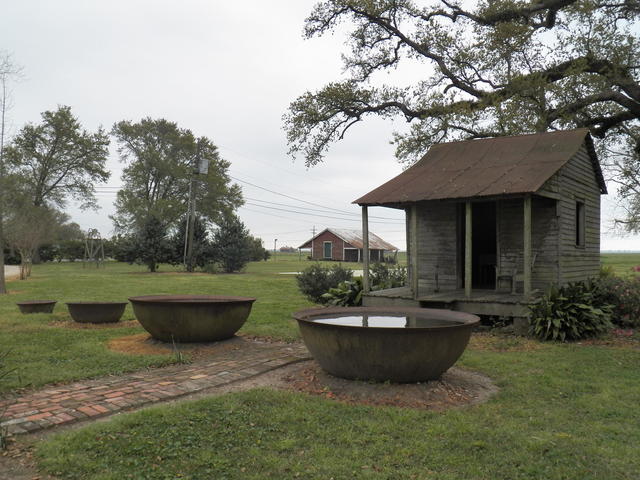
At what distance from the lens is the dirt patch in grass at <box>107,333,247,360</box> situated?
7.89 meters

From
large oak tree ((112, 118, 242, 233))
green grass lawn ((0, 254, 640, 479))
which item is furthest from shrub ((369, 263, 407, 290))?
large oak tree ((112, 118, 242, 233))

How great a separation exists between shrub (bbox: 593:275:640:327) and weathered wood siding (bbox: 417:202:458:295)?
3552mm

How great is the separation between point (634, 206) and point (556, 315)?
2235cm

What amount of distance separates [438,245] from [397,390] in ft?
27.2

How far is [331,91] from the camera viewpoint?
2056 centimetres

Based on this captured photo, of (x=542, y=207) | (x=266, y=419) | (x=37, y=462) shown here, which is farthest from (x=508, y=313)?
(x=37, y=462)

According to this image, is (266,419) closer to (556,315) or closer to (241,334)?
(241,334)

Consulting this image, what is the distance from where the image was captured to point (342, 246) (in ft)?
188

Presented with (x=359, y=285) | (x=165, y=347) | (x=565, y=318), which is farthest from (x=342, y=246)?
(x=165, y=347)

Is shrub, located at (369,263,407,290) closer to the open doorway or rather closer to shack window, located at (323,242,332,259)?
the open doorway

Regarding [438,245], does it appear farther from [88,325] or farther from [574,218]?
[88,325]

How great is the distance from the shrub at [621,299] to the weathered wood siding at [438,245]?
11.7 ft

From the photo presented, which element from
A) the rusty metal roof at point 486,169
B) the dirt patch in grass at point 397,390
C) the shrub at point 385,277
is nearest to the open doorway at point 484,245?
the rusty metal roof at point 486,169

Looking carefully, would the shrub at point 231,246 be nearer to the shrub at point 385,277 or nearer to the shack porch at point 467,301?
the shrub at point 385,277
